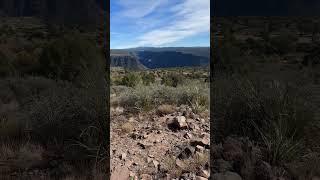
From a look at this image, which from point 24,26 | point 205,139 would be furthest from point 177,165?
point 24,26

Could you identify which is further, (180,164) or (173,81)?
(173,81)

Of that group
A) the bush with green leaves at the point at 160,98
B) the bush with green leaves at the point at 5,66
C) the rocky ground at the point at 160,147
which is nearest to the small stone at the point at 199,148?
the rocky ground at the point at 160,147

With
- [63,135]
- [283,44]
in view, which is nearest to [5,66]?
[63,135]

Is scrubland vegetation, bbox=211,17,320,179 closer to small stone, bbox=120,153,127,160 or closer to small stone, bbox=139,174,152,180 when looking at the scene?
small stone, bbox=139,174,152,180

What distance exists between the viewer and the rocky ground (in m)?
3.91

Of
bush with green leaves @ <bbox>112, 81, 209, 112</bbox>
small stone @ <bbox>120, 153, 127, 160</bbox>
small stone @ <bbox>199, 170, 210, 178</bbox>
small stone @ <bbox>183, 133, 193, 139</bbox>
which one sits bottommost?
small stone @ <bbox>199, 170, 210, 178</bbox>

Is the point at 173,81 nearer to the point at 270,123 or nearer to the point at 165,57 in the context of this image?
the point at 165,57

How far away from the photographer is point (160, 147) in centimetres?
447

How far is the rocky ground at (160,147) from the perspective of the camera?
12.8ft

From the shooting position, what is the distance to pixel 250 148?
14.7 feet

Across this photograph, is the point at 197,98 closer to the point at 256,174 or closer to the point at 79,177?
the point at 256,174

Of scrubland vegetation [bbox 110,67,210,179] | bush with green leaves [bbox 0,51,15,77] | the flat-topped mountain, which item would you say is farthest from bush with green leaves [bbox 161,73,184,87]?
bush with green leaves [bbox 0,51,15,77]

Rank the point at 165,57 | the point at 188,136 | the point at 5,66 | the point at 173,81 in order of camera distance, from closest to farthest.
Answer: the point at 188,136 < the point at 165,57 < the point at 173,81 < the point at 5,66

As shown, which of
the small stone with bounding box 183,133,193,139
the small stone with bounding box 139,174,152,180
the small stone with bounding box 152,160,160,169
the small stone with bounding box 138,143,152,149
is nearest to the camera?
the small stone with bounding box 139,174,152,180
